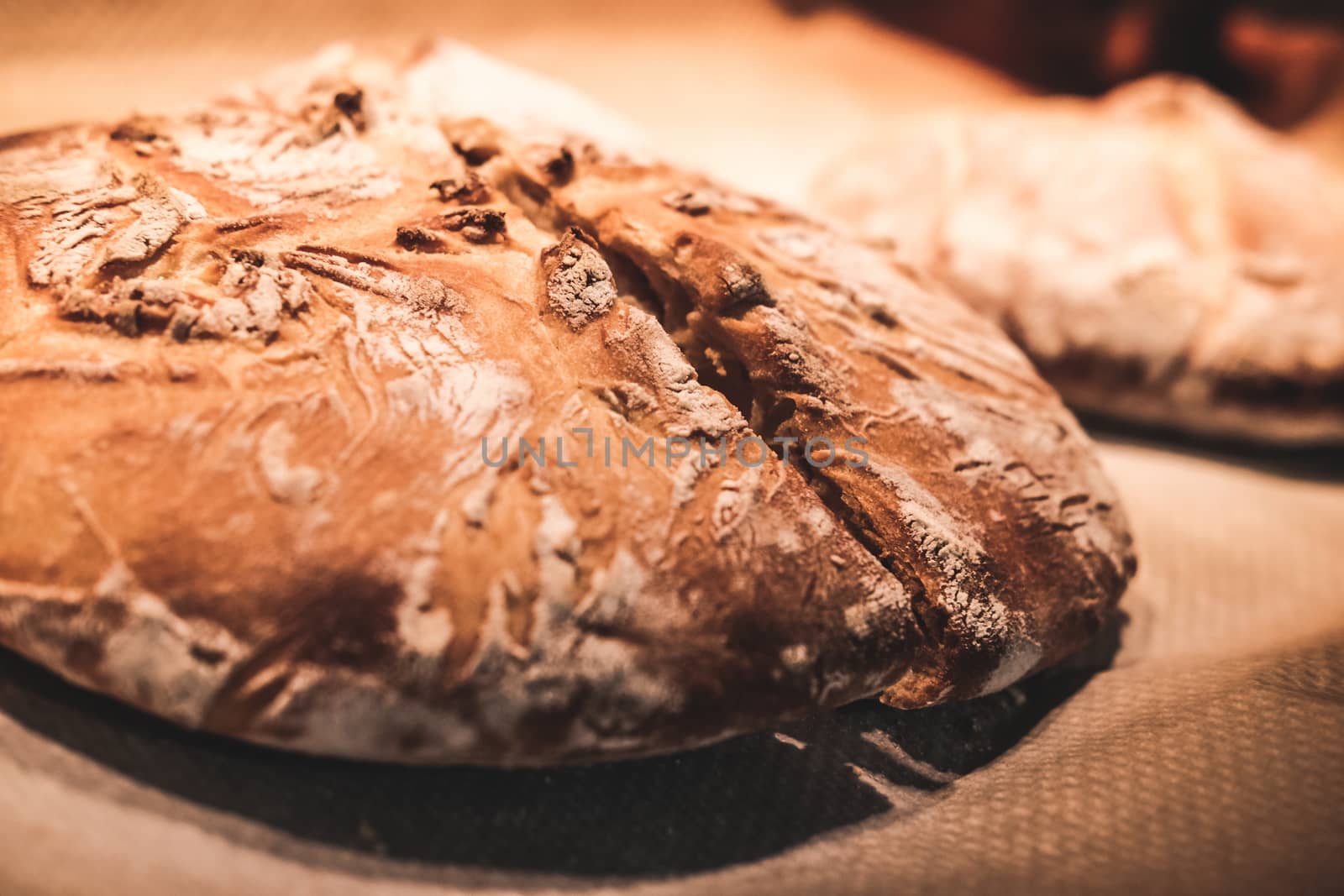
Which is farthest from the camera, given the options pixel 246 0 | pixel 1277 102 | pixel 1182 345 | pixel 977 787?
pixel 1277 102

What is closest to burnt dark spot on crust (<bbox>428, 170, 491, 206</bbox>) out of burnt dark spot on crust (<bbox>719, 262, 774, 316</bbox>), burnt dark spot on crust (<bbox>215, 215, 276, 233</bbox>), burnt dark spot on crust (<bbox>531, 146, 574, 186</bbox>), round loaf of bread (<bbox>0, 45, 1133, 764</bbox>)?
round loaf of bread (<bbox>0, 45, 1133, 764</bbox>)

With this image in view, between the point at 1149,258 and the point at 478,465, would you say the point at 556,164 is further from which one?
the point at 1149,258

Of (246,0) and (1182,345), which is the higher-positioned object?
(246,0)

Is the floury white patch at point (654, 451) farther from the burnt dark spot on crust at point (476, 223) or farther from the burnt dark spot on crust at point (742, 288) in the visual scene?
the burnt dark spot on crust at point (476, 223)

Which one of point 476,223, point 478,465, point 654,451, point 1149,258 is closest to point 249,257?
point 476,223

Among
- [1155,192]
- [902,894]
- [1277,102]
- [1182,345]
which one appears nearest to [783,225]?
[902,894]

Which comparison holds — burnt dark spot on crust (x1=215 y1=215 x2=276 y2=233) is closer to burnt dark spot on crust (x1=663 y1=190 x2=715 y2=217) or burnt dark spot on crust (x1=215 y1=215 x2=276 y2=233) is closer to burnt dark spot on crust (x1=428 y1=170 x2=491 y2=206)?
burnt dark spot on crust (x1=428 y1=170 x2=491 y2=206)

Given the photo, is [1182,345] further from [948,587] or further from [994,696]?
[948,587]
